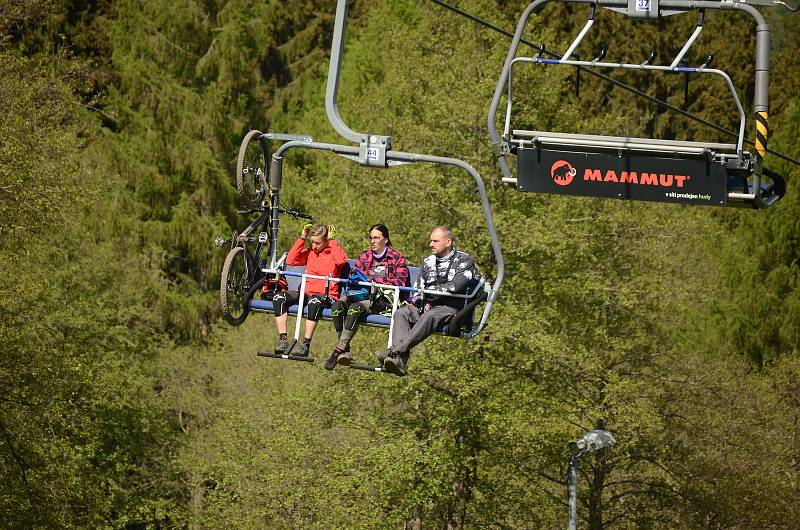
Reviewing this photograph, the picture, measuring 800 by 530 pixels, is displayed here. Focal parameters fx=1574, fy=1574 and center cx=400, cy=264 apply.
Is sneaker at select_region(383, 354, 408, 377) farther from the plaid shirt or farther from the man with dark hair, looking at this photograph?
the plaid shirt

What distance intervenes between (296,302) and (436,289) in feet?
4.55

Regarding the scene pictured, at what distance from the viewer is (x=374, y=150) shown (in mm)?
12820

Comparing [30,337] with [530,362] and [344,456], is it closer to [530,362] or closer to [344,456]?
[344,456]

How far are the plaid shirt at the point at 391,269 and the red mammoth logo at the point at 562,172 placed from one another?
2.68 m

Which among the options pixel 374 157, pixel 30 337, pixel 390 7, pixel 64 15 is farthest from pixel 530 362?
pixel 64 15

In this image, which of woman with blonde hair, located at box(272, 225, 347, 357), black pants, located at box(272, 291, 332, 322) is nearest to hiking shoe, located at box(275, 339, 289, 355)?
woman with blonde hair, located at box(272, 225, 347, 357)

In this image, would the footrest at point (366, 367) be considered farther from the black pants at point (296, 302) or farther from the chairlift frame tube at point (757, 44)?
the chairlift frame tube at point (757, 44)

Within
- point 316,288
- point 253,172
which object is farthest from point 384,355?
point 253,172

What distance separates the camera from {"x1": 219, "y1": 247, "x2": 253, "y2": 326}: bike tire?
45.6 feet

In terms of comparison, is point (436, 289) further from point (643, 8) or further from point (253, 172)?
point (643, 8)

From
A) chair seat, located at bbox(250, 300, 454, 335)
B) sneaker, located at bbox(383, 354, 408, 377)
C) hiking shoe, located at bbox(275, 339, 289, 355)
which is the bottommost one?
hiking shoe, located at bbox(275, 339, 289, 355)

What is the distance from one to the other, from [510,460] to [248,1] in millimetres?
22669

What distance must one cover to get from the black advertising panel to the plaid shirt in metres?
2.62

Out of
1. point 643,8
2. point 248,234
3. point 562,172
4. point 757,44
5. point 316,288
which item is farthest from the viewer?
point 316,288
